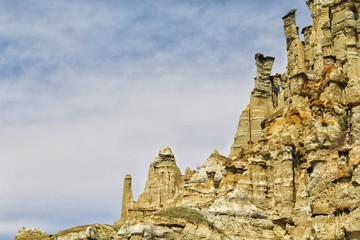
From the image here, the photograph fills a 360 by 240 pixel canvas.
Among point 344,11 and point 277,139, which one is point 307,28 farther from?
point 277,139

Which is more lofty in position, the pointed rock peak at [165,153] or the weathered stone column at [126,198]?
the pointed rock peak at [165,153]

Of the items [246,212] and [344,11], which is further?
[344,11]

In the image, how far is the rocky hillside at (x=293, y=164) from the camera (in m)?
39.7

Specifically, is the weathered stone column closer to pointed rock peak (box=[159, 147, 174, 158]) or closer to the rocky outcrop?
the rocky outcrop

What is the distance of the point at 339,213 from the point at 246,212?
22.9 meters

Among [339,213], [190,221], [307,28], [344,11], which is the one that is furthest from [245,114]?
[339,213]

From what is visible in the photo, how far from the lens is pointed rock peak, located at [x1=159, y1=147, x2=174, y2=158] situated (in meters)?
100

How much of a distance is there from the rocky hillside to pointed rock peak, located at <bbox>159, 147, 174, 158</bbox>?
423 inches

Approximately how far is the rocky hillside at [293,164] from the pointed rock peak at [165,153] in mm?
10735

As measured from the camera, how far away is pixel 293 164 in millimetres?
61250

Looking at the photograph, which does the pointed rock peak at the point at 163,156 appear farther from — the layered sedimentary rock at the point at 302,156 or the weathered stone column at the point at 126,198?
the layered sedimentary rock at the point at 302,156

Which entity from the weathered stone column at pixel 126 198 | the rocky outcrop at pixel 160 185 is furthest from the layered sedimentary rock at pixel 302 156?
the weathered stone column at pixel 126 198

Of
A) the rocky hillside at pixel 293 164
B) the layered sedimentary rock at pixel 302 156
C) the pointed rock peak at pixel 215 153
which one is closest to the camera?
the rocky hillside at pixel 293 164

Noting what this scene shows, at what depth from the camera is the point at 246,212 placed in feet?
188
